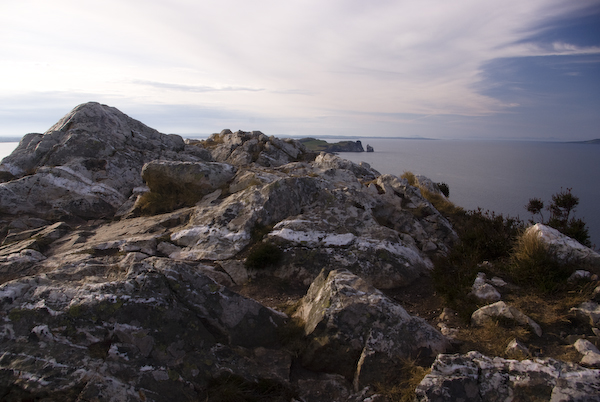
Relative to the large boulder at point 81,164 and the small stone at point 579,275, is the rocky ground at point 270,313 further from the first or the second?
the large boulder at point 81,164

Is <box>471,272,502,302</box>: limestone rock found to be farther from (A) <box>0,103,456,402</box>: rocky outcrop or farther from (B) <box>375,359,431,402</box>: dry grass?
(B) <box>375,359,431,402</box>: dry grass

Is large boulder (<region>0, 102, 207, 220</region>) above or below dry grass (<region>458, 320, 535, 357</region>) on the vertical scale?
above

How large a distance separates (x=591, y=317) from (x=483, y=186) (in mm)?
31196

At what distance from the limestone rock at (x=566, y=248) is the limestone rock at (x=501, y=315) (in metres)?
2.80

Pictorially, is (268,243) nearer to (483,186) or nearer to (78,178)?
(78,178)

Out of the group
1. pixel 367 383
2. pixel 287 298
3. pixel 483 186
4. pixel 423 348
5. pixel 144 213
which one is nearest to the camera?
pixel 367 383

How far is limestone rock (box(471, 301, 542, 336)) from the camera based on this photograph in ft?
18.9

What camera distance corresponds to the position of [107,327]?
191 inches

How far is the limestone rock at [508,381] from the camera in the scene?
391cm

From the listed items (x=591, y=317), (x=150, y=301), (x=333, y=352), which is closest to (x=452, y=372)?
(x=333, y=352)

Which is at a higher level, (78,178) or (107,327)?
(78,178)

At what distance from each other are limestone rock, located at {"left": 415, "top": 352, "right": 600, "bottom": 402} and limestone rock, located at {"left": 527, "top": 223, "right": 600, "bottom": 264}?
4371 mm

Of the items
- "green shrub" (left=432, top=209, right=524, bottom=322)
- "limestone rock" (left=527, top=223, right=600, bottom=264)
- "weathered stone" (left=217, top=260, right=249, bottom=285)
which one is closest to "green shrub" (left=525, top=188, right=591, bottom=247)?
"green shrub" (left=432, top=209, right=524, bottom=322)

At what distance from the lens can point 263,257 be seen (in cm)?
863
